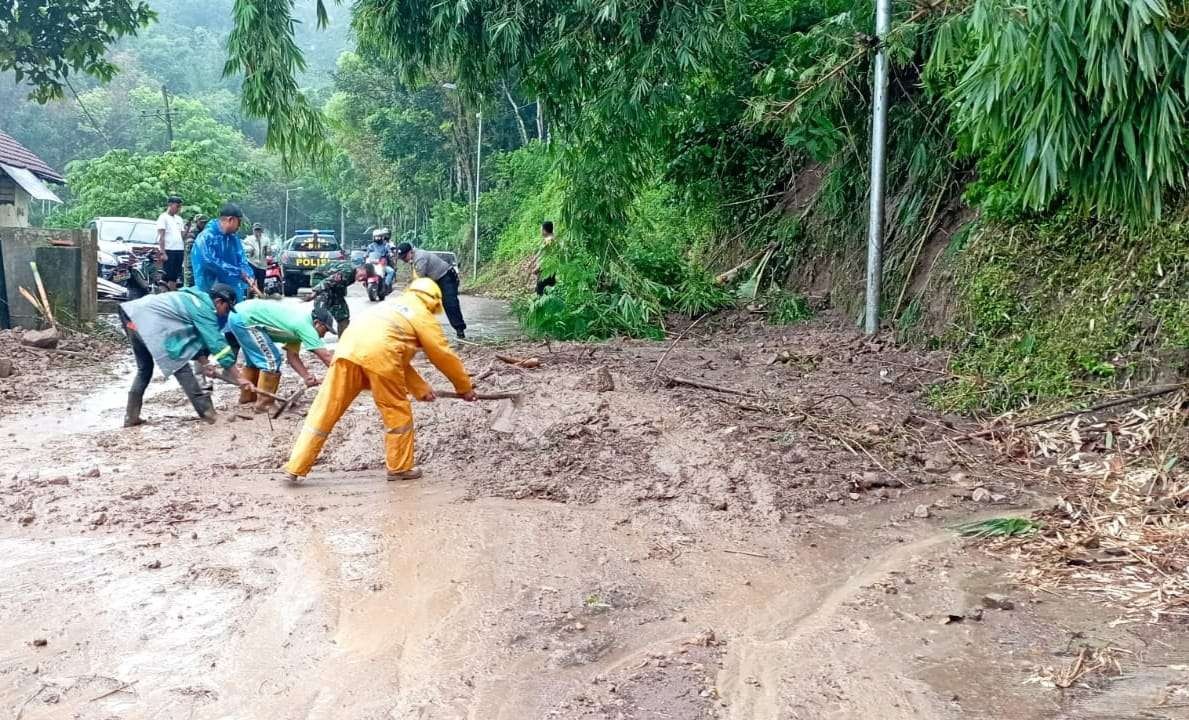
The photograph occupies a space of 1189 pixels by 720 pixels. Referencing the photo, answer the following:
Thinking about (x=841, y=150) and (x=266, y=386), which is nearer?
(x=266, y=386)

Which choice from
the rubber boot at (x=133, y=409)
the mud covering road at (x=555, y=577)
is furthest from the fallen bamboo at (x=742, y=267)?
the rubber boot at (x=133, y=409)

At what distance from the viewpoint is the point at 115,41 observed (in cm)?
1373

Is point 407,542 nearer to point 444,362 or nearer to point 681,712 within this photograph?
point 444,362

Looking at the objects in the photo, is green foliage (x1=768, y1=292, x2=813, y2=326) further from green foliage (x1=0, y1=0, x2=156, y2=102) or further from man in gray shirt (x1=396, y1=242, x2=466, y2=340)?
green foliage (x1=0, y1=0, x2=156, y2=102)

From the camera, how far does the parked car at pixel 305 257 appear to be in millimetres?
23125

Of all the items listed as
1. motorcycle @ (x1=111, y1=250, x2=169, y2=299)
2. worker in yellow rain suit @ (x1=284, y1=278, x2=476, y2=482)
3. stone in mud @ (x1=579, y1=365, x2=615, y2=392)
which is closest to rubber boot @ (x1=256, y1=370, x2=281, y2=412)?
worker in yellow rain suit @ (x1=284, y1=278, x2=476, y2=482)

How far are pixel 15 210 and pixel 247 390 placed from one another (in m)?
16.9

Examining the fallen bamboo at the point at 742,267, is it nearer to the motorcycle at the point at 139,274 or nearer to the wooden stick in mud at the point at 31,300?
the motorcycle at the point at 139,274

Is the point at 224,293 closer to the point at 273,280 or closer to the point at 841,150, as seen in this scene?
the point at 841,150

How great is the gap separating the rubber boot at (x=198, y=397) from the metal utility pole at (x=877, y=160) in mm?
6019

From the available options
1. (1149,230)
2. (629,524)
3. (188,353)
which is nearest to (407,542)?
(629,524)

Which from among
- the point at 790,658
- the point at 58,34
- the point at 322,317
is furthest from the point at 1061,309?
the point at 58,34

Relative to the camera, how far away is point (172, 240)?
47.3 ft

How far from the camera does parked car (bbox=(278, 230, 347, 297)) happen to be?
910 inches
